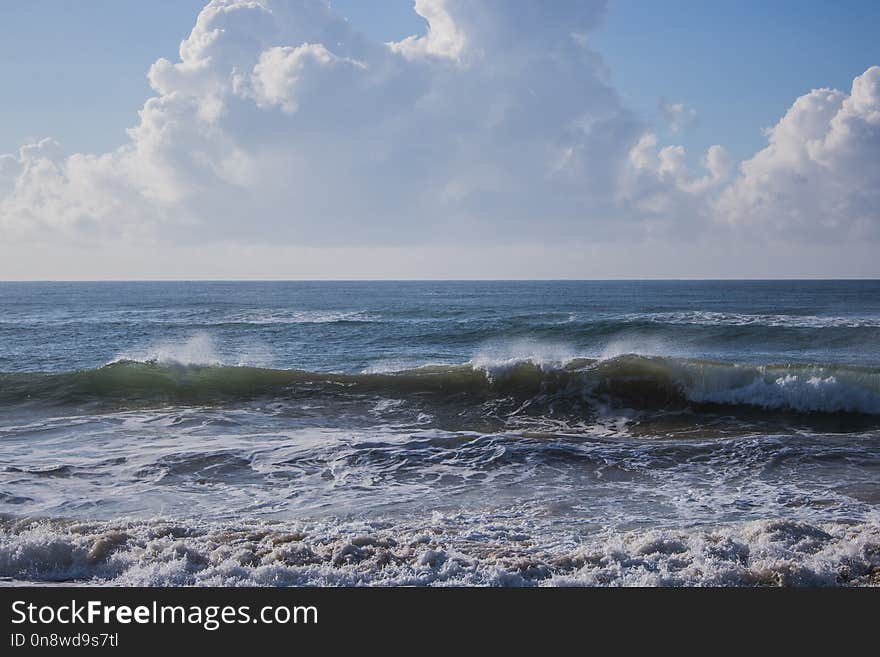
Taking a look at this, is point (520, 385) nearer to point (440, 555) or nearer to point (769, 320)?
point (440, 555)

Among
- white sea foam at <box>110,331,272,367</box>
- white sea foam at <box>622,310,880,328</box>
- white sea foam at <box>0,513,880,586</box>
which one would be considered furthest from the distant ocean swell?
white sea foam at <box>622,310,880,328</box>

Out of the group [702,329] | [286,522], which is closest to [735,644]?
[286,522]

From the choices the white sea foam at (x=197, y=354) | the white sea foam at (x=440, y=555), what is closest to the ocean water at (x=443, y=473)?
the white sea foam at (x=440, y=555)

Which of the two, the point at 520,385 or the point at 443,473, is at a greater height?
the point at 520,385

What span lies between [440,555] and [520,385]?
39.9 ft

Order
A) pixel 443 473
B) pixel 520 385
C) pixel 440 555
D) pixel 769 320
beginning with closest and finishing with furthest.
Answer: pixel 440 555 < pixel 443 473 < pixel 520 385 < pixel 769 320

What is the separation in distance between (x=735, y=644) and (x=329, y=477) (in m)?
6.79

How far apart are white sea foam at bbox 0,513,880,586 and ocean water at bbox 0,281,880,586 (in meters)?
0.03

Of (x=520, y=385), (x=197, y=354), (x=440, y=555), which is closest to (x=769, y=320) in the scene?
(x=520, y=385)

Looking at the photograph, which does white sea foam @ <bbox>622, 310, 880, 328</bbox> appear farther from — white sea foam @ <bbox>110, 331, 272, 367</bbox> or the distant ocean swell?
Answer: white sea foam @ <bbox>110, 331, 272, 367</bbox>

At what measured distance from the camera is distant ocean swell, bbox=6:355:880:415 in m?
16.7

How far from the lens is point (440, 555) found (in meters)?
6.82

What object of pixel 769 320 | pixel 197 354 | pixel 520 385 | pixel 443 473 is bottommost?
pixel 443 473

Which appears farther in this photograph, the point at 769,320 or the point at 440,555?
the point at 769,320
